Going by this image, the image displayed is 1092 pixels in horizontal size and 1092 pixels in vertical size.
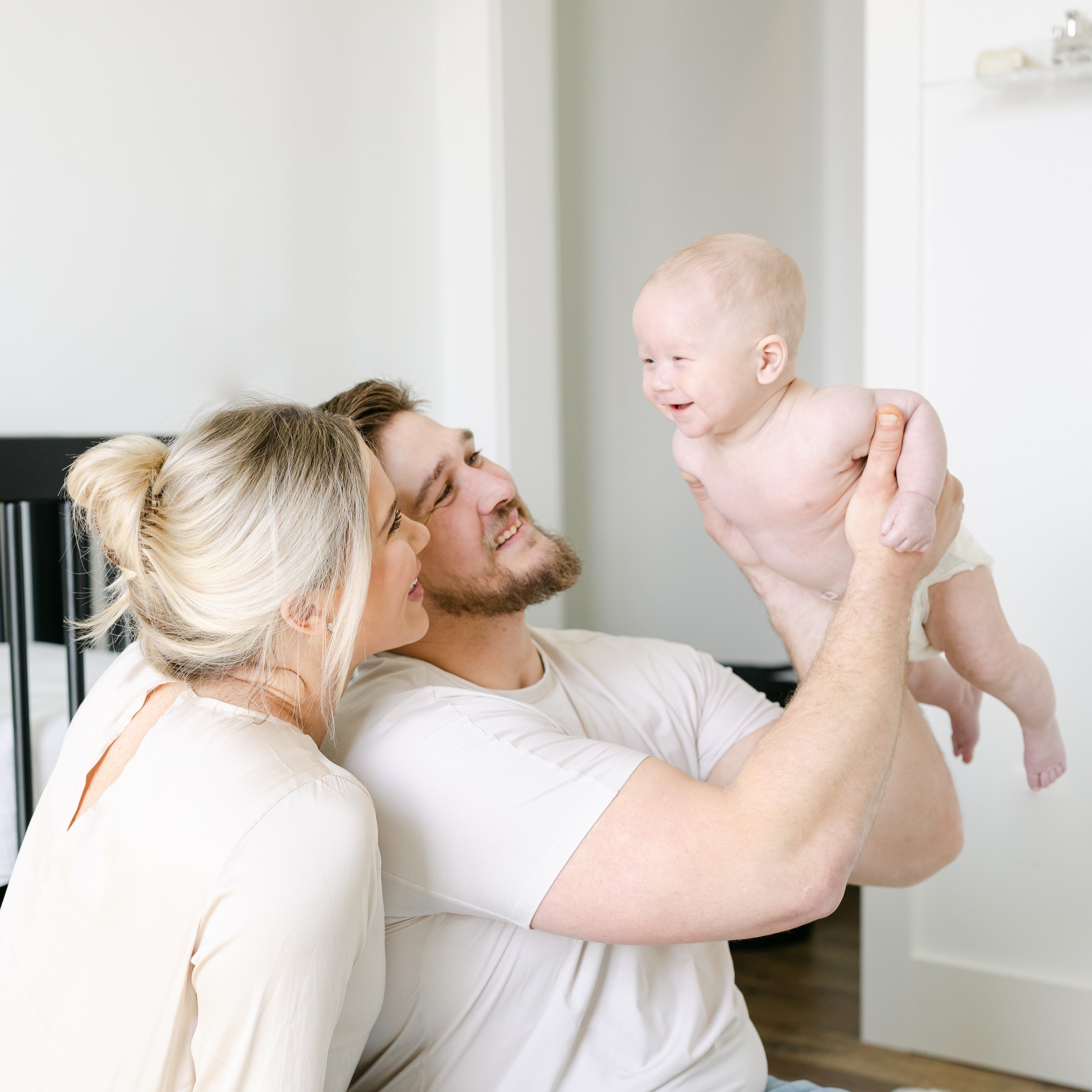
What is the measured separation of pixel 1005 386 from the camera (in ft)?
6.61

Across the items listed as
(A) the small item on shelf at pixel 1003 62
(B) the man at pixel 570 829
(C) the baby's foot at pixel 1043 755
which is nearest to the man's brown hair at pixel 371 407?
(B) the man at pixel 570 829

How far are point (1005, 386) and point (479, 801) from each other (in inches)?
58.3

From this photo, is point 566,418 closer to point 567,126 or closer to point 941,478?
point 567,126

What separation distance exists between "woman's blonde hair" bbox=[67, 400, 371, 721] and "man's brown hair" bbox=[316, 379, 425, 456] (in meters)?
0.32

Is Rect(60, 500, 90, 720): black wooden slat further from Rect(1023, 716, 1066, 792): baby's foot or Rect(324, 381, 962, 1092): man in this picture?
Rect(1023, 716, 1066, 792): baby's foot

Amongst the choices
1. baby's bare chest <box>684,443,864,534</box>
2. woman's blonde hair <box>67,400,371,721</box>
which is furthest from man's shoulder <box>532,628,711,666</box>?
woman's blonde hair <box>67,400,371,721</box>

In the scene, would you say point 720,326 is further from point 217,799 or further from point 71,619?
point 71,619

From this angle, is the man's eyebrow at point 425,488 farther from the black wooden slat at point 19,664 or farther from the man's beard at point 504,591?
the black wooden slat at point 19,664

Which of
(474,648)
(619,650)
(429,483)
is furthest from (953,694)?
(429,483)

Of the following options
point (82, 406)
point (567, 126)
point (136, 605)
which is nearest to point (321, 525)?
point (136, 605)

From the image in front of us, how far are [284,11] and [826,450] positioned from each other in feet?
5.27

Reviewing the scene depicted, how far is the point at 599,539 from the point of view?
130 inches

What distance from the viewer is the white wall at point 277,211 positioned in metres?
1.75

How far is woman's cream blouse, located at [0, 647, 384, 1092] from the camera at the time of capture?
2.68 feet
